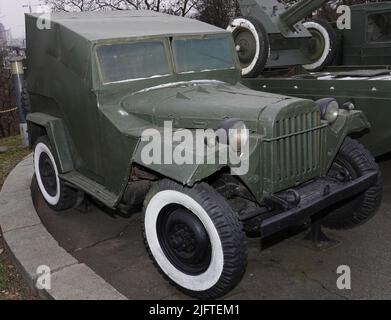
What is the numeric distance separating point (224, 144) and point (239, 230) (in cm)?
54

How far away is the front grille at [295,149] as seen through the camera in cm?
322

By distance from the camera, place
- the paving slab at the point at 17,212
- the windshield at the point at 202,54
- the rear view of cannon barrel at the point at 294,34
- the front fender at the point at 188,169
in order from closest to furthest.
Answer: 1. the front fender at the point at 188,169
2. the windshield at the point at 202,54
3. the paving slab at the point at 17,212
4. the rear view of cannon barrel at the point at 294,34

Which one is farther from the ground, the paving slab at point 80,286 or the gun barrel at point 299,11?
the gun barrel at point 299,11

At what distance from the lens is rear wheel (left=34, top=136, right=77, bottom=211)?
463cm

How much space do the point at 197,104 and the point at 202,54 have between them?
885mm

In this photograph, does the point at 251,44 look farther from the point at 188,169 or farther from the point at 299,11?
the point at 188,169

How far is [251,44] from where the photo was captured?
242 inches

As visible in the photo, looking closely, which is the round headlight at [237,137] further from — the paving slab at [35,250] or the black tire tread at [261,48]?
the black tire tread at [261,48]

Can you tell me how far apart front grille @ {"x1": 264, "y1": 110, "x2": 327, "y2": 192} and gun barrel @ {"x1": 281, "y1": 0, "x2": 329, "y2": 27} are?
3.64m

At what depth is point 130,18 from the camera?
15.1 feet

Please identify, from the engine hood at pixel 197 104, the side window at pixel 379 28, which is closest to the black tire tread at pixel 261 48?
the side window at pixel 379 28

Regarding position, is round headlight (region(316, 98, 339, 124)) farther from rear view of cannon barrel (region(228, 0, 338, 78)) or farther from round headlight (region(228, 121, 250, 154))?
rear view of cannon barrel (region(228, 0, 338, 78))

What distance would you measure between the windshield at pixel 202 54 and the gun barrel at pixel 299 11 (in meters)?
2.58
